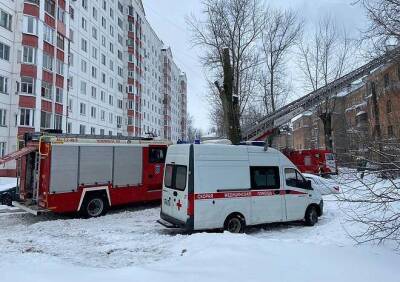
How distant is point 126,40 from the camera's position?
60.9 metres

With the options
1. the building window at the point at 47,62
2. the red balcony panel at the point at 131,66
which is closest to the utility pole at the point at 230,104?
the building window at the point at 47,62

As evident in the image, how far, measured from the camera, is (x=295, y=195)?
1234 centimetres

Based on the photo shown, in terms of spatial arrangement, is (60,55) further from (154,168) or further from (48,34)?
(154,168)

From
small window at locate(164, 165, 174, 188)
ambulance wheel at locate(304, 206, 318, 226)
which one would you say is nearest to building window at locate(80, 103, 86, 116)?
small window at locate(164, 165, 174, 188)

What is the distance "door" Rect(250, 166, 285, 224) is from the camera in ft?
37.4

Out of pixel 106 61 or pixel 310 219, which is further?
pixel 106 61

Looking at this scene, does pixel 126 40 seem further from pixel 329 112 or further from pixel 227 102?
pixel 227 102

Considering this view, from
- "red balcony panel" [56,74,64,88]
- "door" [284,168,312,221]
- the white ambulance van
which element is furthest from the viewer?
"red balcony panel" [56,74,64,88]

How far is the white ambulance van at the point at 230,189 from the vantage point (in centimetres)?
1044

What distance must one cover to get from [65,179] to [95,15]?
40.6m

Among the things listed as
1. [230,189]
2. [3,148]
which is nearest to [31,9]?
[3,148]

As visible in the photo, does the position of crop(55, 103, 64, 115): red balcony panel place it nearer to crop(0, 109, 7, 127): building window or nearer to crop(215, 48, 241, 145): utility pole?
crop(0, 109, 7, 127): building window

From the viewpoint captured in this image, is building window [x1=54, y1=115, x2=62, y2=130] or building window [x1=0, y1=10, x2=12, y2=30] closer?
building window [x1=0, y1=10, x2=12, y2=30]

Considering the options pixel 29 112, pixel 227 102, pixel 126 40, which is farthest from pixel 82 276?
pixel 126 40
